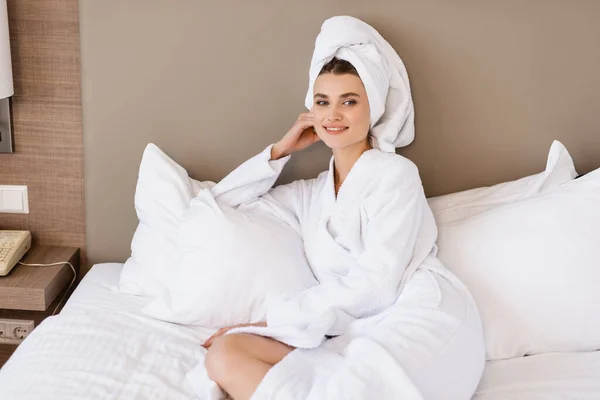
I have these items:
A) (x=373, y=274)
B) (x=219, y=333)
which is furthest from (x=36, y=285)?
(x=373, y=274)

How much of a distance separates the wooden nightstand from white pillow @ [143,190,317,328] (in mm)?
350

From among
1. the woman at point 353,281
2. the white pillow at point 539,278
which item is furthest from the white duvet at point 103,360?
the white pillow at point 539,278

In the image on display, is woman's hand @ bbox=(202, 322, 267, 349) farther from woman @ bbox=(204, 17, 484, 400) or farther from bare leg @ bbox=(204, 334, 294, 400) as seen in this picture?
bare leg @ bbox=(204, 334, 294, 400)

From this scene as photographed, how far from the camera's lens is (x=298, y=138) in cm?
199

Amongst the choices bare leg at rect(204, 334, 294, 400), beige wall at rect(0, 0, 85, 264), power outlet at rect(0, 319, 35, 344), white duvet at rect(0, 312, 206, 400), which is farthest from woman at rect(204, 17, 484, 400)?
power outlet at rect(0, 319, 35, 344)

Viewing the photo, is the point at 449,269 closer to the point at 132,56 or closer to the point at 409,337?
the point at 409,337

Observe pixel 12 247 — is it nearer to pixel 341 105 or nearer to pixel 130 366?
pixel 130 366

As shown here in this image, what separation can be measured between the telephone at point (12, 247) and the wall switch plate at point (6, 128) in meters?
0.26

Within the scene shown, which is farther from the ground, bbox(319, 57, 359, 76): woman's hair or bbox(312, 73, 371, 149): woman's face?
bbox(319, 57, 359, 76): woman's hair

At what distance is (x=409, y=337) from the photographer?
1.50 meters

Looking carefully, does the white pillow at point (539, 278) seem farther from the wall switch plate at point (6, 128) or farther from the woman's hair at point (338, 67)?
the wall switch plate at point (6, 128)

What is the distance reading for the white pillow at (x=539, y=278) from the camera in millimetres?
1722

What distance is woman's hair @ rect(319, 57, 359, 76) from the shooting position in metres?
1.84

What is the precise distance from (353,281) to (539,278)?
49cm
